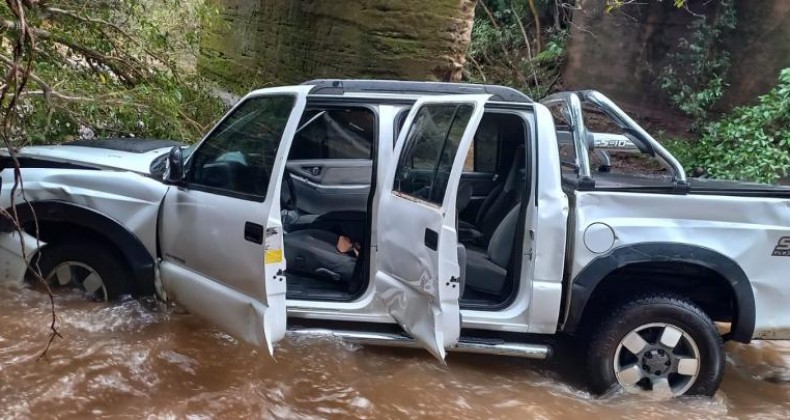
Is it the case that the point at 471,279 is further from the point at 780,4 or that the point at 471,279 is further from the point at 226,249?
the point at 780,4

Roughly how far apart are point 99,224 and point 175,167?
0.59 meters

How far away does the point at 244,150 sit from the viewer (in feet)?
13.0

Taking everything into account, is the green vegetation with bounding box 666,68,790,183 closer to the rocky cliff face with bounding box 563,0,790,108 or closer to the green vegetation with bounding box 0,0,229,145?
the rocky cliff face with bounding box 563,0,790,108

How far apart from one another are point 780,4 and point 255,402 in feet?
31.3

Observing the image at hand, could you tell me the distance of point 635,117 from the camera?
10.8m

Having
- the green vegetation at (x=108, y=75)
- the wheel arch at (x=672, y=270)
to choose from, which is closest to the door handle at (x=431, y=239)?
the wheel arch at (x=672, y=270)

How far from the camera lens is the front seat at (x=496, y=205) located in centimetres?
448

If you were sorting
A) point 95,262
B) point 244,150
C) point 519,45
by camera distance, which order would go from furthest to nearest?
point 519,45
point 95,262
point 244,150

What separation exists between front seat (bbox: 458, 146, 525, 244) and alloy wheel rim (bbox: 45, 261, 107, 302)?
2.42 meters

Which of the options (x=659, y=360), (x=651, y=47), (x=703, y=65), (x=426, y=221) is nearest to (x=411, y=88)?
(x=426, y=221)

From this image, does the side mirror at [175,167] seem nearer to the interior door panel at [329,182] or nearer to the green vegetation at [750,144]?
the interior door panel at [329,182]

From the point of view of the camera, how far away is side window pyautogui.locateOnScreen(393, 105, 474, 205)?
364cm

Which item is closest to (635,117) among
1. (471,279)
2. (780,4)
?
(780,4)

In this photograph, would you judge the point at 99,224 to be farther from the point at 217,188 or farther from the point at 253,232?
the point at 253,232
